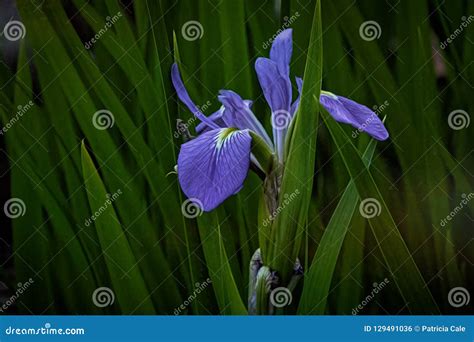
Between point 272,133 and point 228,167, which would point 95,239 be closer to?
point 228,167

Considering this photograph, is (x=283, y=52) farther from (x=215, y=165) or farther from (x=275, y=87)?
(x=215, y=165)

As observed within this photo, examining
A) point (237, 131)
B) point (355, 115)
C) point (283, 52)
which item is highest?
point (283, 52)

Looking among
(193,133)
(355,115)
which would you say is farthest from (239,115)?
(355,115)

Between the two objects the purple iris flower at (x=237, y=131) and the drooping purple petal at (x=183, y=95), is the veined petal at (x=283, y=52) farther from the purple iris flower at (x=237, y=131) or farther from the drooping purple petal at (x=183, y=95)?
the drooping purple petal at (x=183, y=95)

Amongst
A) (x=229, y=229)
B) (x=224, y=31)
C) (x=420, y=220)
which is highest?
(x=224, y=31)

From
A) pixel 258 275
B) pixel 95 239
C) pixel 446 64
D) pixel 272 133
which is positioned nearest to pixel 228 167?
pixel 272 133

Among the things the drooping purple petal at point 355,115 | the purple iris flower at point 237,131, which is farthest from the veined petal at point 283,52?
the drooping purple petal at point 355,115

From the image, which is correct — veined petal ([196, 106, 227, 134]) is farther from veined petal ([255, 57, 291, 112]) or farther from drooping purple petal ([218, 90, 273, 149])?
veined petal ([255, 57, 291, 112])
